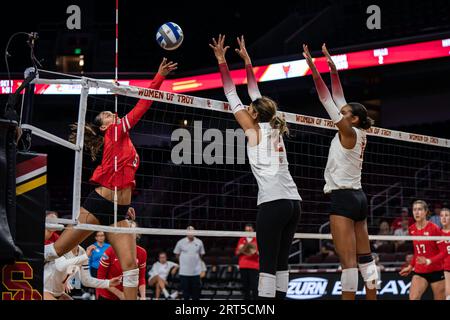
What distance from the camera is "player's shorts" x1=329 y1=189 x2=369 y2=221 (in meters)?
6.63

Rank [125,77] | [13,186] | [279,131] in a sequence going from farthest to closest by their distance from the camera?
[125,77]
[279,131]
[13,186]

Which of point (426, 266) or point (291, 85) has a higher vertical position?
point (291, 85)

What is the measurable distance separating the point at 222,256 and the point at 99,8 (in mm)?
11767

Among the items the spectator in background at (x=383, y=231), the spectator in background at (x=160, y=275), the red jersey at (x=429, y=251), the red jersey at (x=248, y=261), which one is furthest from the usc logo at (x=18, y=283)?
the spectator in background at (x=160, y=275)

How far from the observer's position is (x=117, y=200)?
269 inches

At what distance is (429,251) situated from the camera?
33.4 ft

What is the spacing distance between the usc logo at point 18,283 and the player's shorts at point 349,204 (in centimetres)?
283

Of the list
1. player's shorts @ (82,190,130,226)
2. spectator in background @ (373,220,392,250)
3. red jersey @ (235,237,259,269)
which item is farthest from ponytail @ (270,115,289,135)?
spectator in background @ (373,220,392,250)

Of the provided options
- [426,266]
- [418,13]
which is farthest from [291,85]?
[426,266]

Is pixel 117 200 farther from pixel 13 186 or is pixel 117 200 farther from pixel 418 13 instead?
pixel 418 13

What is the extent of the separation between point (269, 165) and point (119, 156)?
5.22ft

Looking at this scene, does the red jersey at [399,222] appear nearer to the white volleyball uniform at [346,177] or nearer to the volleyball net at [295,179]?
the volleyball net at [295,179]

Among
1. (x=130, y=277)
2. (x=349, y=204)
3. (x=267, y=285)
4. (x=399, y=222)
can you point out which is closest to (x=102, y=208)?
(x=130, y=277)

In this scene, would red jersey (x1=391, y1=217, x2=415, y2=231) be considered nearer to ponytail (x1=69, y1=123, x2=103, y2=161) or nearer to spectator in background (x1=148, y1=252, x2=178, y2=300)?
spectator in background (x1=148, y1=252, x2=178, y2=300)
